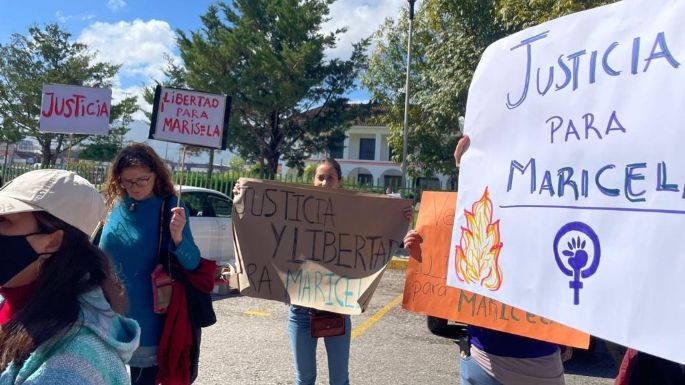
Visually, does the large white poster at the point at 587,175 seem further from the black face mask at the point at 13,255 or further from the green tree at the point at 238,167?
the green tree at the point at 238,167

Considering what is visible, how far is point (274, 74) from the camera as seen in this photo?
17641 millimetres

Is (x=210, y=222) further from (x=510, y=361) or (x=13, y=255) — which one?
(x=13, y=255)

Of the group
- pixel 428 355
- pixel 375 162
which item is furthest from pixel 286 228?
pixel 375 162

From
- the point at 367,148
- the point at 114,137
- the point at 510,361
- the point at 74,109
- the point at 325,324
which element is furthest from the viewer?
the point at 367,148

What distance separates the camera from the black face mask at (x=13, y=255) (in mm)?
1457

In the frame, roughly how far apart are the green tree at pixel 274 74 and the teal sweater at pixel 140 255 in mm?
14823

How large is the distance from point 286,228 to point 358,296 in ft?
1.99

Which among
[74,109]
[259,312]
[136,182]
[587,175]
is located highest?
[74,109]

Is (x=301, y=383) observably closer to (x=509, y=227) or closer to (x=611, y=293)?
(x=509, y=227)

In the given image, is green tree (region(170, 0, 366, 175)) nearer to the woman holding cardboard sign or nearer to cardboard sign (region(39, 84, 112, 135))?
cardboard sign (region(39, 84, 112, 135))

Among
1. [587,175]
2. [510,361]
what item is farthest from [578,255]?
[510,361]

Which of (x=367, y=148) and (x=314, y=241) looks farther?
(x=367, y=148)

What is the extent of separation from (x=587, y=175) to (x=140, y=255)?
206 cm

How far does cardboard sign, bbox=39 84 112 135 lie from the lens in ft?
18.4
